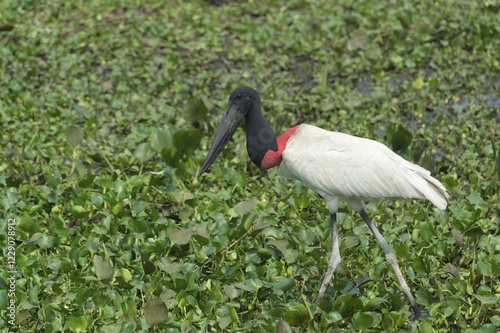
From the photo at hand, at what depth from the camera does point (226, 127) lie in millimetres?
5215

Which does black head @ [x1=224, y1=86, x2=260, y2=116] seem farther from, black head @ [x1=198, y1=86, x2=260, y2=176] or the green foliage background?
the green foliage background

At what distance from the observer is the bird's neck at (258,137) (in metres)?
4.98

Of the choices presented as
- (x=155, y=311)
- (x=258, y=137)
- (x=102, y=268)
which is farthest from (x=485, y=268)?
(x=102, y=268)

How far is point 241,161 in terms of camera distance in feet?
21.4

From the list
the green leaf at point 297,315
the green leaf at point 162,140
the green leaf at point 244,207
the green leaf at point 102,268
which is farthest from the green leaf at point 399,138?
the green leaf at point 102,268

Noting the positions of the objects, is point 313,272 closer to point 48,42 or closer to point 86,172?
point 86,172

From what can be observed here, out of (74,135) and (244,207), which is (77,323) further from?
(74,135)

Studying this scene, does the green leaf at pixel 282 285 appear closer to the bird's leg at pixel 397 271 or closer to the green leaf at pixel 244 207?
the bird's leg at pixel 397 271

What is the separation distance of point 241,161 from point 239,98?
1.44 metres

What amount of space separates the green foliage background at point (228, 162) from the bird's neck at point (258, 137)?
A: 45cm

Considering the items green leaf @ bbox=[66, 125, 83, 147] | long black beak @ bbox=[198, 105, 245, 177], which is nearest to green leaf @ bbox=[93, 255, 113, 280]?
long black beak @ bbox=[198, 105, 245, 177]

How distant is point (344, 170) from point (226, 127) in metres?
0.84

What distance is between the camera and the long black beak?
5.17m

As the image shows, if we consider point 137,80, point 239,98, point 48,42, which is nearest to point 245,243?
point 239,98
